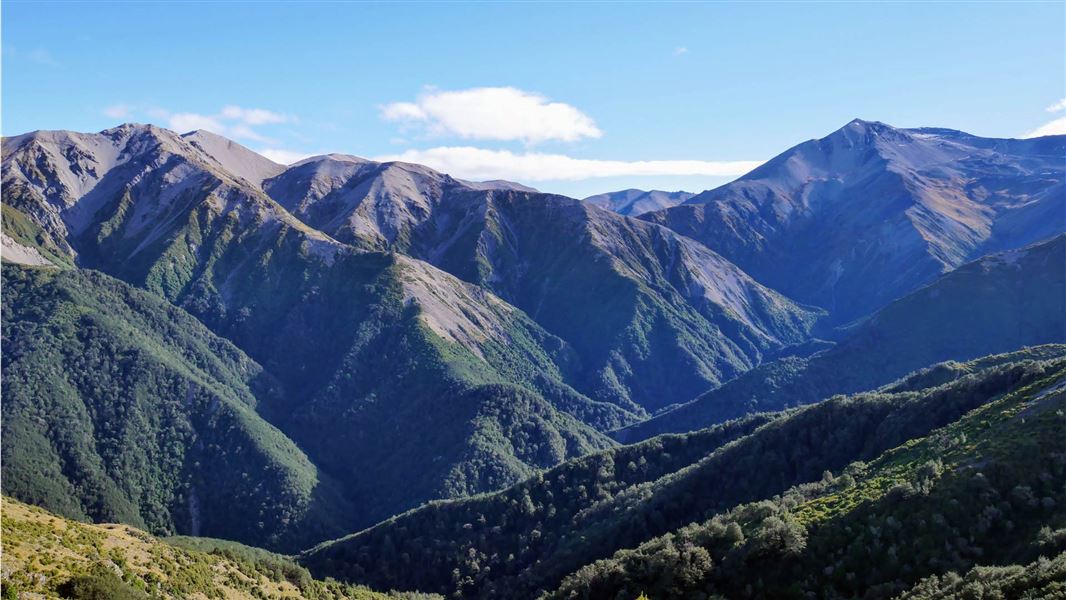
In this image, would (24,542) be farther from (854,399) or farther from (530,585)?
(854,399)

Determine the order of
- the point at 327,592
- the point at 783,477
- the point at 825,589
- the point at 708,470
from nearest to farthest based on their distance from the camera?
the point at 825,589, the point at 327,592, the point at 783,477, the point at 708,470

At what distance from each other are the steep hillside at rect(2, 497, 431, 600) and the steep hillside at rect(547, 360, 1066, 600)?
48.2 m

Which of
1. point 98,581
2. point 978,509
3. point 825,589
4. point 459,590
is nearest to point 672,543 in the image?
point 825,589

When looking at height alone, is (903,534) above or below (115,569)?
above

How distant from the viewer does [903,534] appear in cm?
8094

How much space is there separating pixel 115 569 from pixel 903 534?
90.0 metres

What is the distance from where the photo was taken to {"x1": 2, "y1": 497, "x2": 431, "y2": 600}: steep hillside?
79.9 metres

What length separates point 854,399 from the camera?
527 ft

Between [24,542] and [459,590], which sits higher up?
[24,542]

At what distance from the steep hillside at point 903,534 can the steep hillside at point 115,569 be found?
48226 mm

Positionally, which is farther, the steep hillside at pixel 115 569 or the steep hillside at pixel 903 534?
the steep hillside at pixel 115 569

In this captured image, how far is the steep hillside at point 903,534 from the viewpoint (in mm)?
74500

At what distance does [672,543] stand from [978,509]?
3624cm

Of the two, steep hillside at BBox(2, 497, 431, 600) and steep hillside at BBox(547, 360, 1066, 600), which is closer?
steep hillside at BBox(547, 360, 1066, 600)
